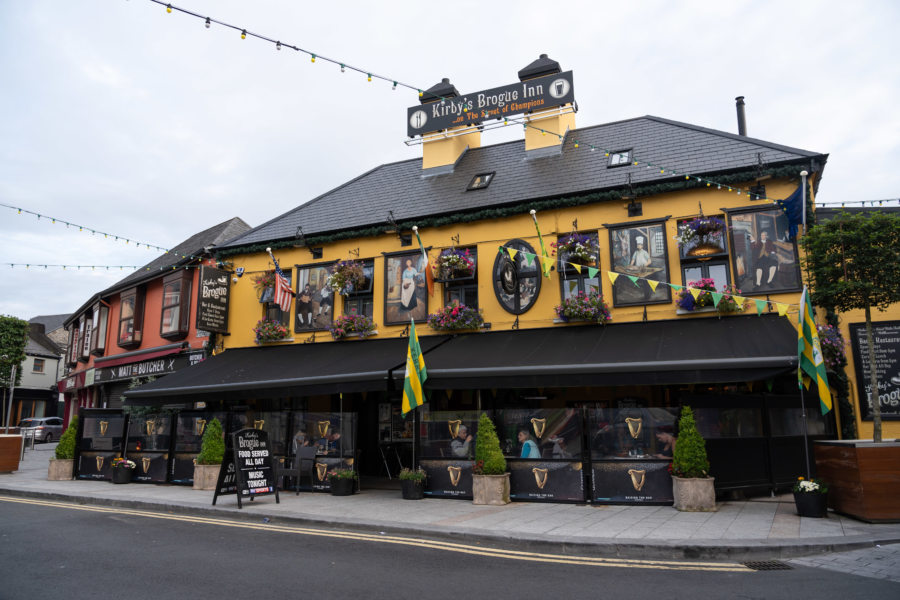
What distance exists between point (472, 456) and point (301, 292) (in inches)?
301

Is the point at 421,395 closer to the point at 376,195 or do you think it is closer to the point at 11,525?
the point at 11,525

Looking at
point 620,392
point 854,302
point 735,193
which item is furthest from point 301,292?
point 854,302

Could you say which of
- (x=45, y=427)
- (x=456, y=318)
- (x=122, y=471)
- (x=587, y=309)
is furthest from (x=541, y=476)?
(x=45, y=427)

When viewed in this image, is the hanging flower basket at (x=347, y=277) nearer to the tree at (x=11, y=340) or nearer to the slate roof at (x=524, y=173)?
the slate roof at (x=524, y=173)

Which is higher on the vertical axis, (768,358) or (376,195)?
(376,195)

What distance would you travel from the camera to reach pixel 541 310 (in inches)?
545

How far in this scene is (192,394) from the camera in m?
14.0

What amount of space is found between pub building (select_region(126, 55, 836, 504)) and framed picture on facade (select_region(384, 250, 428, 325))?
0.05 metres

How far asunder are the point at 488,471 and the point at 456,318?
438 centimetres

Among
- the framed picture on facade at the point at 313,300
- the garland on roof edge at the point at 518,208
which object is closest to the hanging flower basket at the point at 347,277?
the framed picture on facade at the point at 313,300

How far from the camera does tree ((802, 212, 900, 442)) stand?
9070 millimetres

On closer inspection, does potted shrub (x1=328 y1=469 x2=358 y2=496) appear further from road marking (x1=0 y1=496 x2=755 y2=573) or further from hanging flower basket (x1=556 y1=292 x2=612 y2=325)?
hanging flower basket (x1=556 y1=292 x2=612 y2=325)

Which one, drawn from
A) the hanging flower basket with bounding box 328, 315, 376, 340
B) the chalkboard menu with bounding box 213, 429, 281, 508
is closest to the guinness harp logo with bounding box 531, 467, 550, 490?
the chalkboard menu with bounding box 213, 429, 281, 508

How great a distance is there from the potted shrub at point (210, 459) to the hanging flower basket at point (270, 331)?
3.57 m
